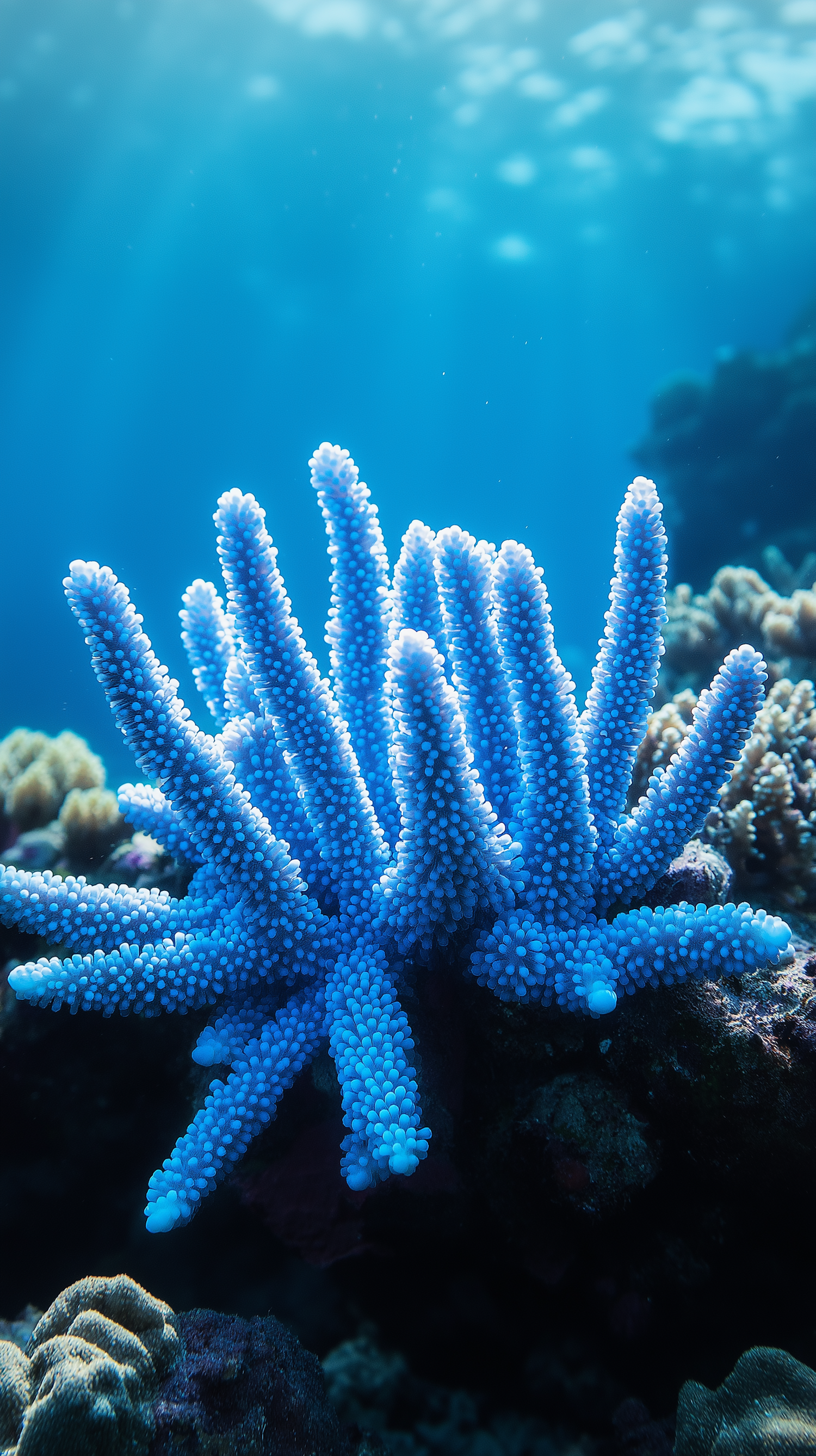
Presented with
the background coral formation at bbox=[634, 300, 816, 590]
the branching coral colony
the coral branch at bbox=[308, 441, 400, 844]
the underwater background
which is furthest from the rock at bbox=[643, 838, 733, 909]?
the background coral formation at bbox=[634, 300, 816, 590]

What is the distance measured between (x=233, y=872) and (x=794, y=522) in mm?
13553

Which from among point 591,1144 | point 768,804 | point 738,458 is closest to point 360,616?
point 591,1144

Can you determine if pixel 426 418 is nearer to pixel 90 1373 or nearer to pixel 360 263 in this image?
pixel 360 263

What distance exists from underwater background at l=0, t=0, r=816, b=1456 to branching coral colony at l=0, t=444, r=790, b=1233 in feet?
1.50

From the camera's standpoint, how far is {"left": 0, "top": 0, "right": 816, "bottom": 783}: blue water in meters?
20.3

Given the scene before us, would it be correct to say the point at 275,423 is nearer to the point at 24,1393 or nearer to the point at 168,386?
the point at 168,386

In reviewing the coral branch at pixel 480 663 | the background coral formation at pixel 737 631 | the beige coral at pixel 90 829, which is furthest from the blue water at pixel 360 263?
the coral branch at pixel 480 663

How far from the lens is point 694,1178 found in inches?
79.4

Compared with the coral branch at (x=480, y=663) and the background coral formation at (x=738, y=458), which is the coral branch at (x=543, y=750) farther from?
the background coral formation at (x=738, y=458)

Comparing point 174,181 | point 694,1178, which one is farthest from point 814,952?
point 174,181

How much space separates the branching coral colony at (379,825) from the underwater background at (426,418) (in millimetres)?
457

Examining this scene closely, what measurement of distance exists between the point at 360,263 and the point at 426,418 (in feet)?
51.1

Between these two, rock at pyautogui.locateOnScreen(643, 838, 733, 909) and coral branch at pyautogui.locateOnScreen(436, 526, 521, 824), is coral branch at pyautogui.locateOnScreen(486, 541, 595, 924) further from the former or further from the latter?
rock at pyautogui.locateOnScreen(643, 838, 733, 909)

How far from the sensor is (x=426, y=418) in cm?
4953
